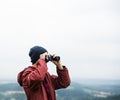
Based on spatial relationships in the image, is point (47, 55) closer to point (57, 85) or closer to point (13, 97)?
point (57, 85)

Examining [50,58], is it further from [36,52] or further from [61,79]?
[61,79]

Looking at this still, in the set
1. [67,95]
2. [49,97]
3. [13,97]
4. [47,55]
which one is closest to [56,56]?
[47,55]

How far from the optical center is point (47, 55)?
5.61 m

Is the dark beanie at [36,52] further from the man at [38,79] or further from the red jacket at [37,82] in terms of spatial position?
the red jacket at [37,82]

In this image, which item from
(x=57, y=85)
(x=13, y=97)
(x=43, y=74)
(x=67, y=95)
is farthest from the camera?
(x=67, y=95)

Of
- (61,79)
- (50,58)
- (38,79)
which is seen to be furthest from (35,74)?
(61,79)

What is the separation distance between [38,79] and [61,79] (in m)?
0.55

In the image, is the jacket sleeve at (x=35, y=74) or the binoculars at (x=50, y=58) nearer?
the jacket sleeve at (x=35, y=74)

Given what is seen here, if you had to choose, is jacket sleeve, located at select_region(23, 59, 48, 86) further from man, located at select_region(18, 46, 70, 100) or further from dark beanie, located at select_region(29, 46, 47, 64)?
dark beanie, located at select_region(29, 46, 47, 64)

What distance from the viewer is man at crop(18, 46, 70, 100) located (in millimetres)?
5395

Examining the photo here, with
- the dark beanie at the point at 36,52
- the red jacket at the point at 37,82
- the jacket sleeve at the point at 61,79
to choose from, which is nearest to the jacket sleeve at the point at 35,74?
the red jacket at the point at 37,82

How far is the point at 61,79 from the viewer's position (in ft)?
19.2

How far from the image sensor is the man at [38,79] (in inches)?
212

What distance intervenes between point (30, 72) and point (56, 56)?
384 mm
